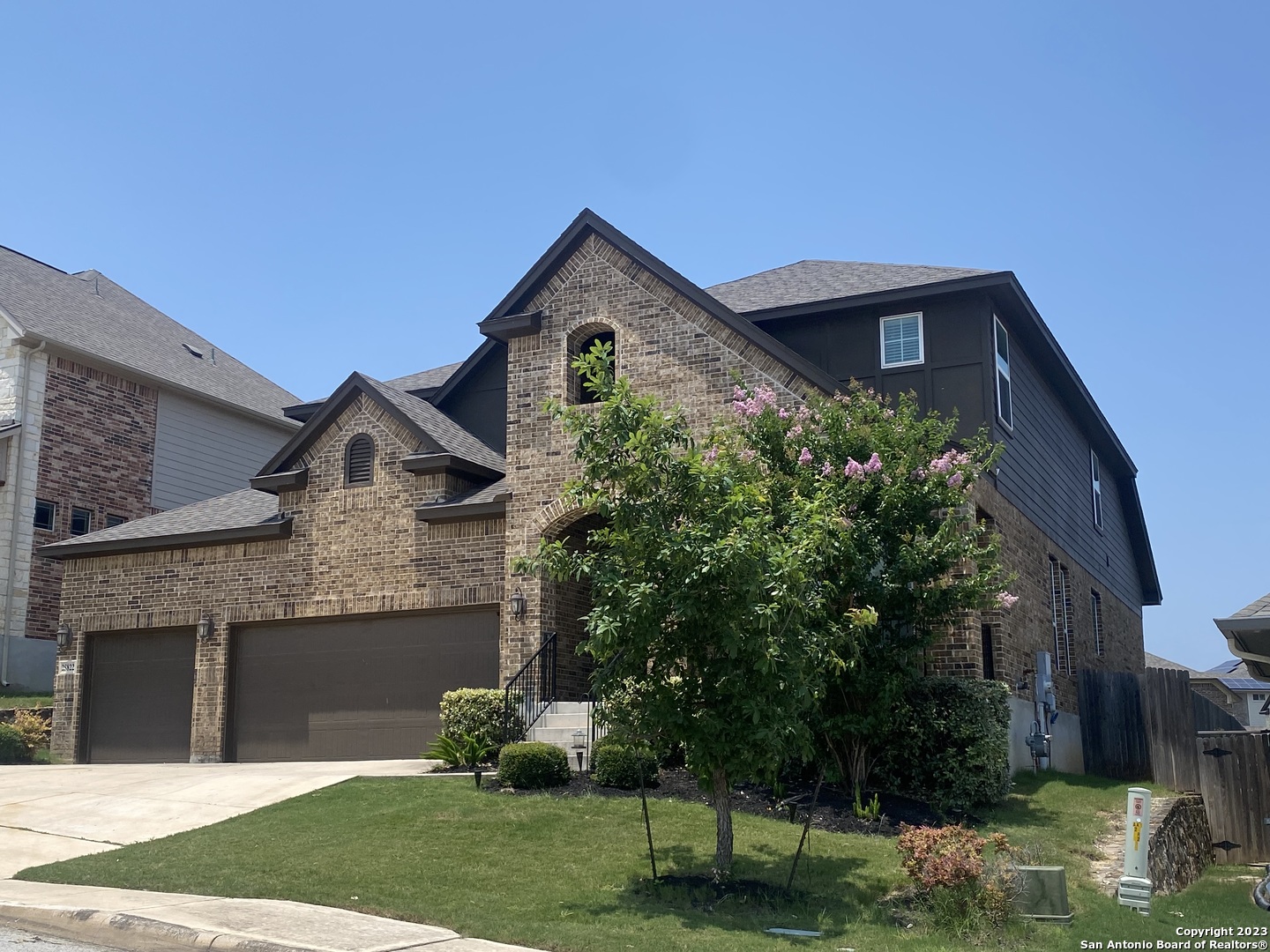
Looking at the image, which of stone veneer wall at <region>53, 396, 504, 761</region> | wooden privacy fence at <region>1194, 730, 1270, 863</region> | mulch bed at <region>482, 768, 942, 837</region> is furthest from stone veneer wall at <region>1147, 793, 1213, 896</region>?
stone veneer wall at <region>53, 396, 504, 761</region>

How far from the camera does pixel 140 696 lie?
2316 cm

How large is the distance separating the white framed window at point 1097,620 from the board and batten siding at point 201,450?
2180 cm

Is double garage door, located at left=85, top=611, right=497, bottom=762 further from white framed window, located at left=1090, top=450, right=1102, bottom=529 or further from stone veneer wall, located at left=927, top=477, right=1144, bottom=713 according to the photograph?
white framed window, located at left=1090, top=450, right=1102, bottom=529

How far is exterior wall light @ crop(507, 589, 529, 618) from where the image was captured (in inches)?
766

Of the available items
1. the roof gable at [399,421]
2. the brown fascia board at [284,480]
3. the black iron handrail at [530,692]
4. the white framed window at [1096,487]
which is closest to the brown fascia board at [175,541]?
the brown fascia board at [284,480]

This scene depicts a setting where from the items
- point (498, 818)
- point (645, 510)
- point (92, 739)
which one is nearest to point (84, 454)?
point (92, 739)

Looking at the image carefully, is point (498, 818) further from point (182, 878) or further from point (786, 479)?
point (786, 479)

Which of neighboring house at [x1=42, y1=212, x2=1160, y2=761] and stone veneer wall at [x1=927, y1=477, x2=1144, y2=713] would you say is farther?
neighboring house at [x1=42, y1=212, x2=1160, y2=761]

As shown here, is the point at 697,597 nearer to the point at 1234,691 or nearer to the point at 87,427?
the point at 87,427

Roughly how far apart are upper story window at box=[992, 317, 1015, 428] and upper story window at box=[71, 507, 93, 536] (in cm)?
2091

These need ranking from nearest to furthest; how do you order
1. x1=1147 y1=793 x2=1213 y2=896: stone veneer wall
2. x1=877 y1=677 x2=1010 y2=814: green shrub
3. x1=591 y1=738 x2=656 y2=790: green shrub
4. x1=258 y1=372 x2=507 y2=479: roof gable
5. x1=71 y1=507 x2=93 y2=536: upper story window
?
1. x1=1147 y1=793 x2=1213 y2=896: stone veneer wall
2. x1=877 y1=677 x2=1010 y2=814: green shrub
3. x1=591 y1=738 x2=656 y2=790: green shrub
4. x1=258 y1=372 x2=507 y2=479: roof gable
5. x1=71 y1=507 x2=93 y2=536: upper story window

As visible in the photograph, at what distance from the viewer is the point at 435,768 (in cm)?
1758

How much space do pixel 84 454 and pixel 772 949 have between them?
2445 centimetres

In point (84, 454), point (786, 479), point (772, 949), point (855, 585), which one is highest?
point (84, 454)
